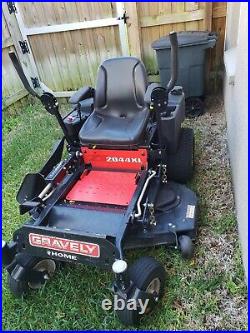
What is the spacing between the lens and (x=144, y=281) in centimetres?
168

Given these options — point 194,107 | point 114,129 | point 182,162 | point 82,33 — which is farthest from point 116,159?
point 82,33

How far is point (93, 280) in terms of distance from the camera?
205 centimetres

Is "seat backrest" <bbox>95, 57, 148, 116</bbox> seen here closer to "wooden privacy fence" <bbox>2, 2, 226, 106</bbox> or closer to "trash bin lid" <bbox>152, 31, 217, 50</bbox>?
"trash bin lid" <bbox>152, 31, 217, 50</bbox>

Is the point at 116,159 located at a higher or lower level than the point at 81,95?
lower

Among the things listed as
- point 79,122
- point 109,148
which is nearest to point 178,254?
point 109,148

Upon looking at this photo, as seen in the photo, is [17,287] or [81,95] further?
[81,95]

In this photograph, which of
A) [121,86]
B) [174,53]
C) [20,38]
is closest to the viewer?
[174,53]

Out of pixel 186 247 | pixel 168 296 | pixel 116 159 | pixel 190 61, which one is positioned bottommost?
pixel 168 296

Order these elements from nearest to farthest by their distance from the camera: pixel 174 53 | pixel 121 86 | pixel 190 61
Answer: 1. pixel 174 53
2. pixel 121 86
3. pixel 190 61

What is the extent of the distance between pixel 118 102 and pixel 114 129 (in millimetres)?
362

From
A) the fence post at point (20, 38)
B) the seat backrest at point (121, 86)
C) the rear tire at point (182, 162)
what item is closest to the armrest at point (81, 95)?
the seat backrest at point (121, 86)

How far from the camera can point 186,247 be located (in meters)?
1.97

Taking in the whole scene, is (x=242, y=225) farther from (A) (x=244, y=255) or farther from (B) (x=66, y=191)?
(B) (x=66, y=191)

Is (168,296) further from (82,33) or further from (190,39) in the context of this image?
(82,33)
